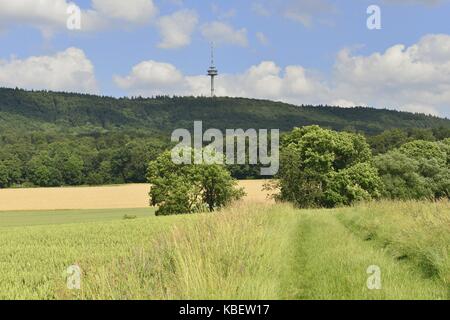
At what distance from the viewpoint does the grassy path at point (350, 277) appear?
9383mm

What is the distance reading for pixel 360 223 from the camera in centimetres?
2300

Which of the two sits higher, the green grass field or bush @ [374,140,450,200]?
the green grass field

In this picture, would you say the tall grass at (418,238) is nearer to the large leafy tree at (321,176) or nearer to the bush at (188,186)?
the large leafy tree at (321,176)

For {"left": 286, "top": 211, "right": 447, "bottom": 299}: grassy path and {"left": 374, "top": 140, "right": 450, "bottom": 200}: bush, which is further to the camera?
{"left": 374, "top": 140, "right": 450, "bottom": 200}: bush

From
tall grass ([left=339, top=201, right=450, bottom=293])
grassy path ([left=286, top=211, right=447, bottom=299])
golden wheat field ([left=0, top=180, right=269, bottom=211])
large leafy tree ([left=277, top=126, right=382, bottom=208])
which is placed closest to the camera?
grassy path ([left=286, top=211, right=447, bottom=299])

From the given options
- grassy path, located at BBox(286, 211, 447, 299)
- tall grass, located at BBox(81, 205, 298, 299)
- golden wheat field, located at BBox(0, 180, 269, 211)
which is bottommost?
golden wheat field, located at BBox(0, 180, 269, 211)

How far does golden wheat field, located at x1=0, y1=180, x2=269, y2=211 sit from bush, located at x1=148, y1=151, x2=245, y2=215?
53.4 feet

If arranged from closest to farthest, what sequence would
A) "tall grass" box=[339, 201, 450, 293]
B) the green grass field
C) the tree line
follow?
1. the green grass field
2. "tall grass" box=[339, 201, 450, 293]
3. the tree line

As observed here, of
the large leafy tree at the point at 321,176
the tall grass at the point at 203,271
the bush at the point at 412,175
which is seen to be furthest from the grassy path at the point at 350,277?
the bush at the point at 412,175

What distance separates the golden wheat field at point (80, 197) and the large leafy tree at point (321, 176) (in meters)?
18.6

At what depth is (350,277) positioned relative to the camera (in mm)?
10477

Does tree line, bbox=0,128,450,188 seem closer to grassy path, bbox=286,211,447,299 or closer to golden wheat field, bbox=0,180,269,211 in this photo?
golden wheat field, bbox=0,180,269,211

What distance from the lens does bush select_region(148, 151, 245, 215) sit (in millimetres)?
61844

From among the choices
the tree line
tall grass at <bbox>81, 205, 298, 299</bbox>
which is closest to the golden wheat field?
the tree line
